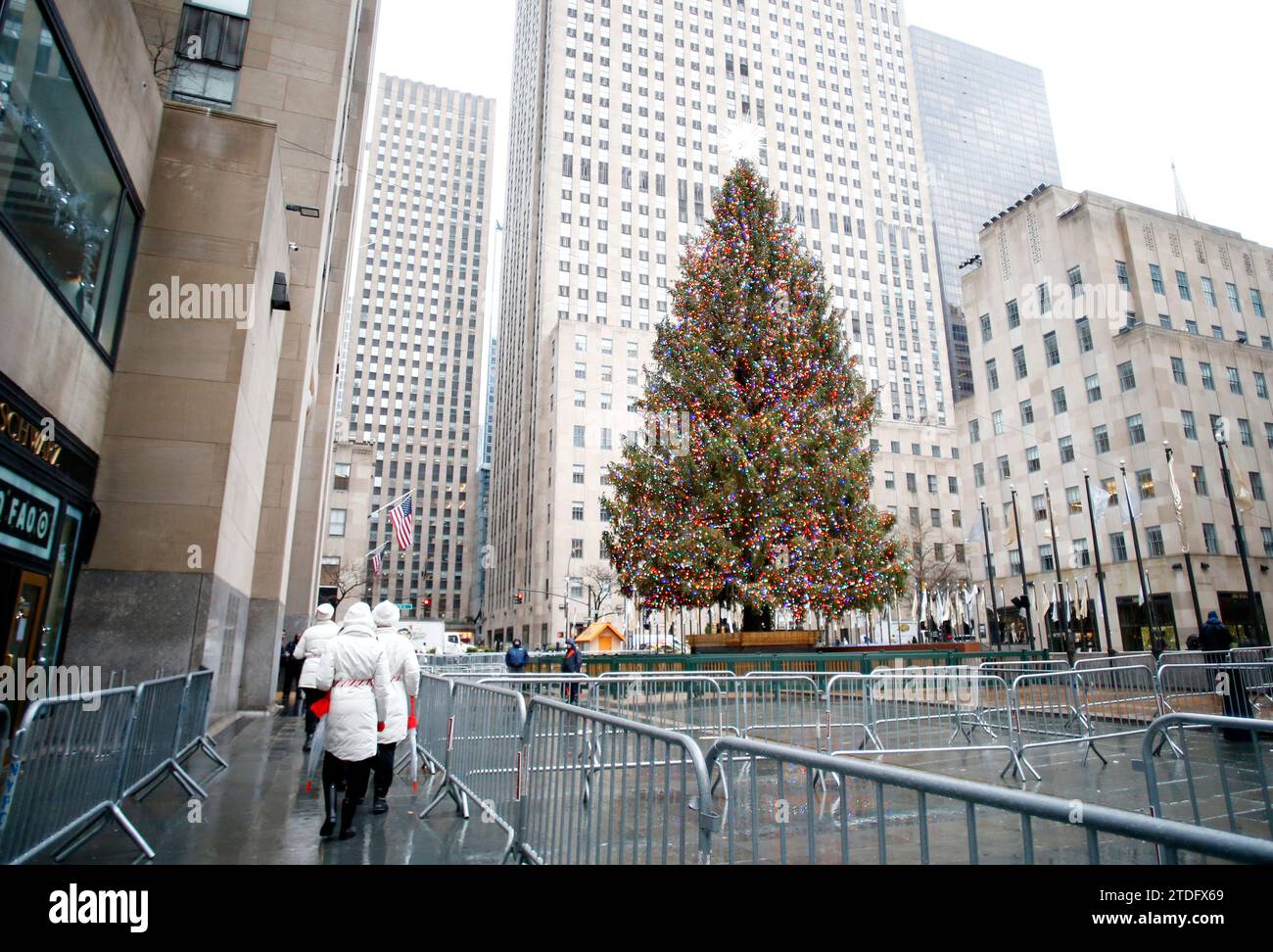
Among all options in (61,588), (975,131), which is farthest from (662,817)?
(975,131)

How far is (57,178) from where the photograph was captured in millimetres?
8297

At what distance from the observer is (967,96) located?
16025 centimetres

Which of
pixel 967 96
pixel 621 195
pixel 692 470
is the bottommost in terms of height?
pixel 692 470

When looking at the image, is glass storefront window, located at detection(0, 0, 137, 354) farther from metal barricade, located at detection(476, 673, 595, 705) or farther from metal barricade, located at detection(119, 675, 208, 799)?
metal barricade, located at detection(476, 673, 595, 705)

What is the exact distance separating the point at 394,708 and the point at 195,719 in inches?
157

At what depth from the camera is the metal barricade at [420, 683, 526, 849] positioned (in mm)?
5793

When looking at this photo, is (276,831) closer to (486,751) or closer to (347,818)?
(347,818)

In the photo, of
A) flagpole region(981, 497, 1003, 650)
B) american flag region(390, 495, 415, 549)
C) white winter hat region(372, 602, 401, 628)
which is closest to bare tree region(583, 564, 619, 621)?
flagpole region(981, 497, 1003, 650)

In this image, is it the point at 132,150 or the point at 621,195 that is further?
the point at 621,195

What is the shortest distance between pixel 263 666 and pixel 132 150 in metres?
11.9

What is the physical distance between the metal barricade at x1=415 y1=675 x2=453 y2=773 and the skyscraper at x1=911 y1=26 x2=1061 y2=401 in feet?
502

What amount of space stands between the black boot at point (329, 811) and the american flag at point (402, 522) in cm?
2266
